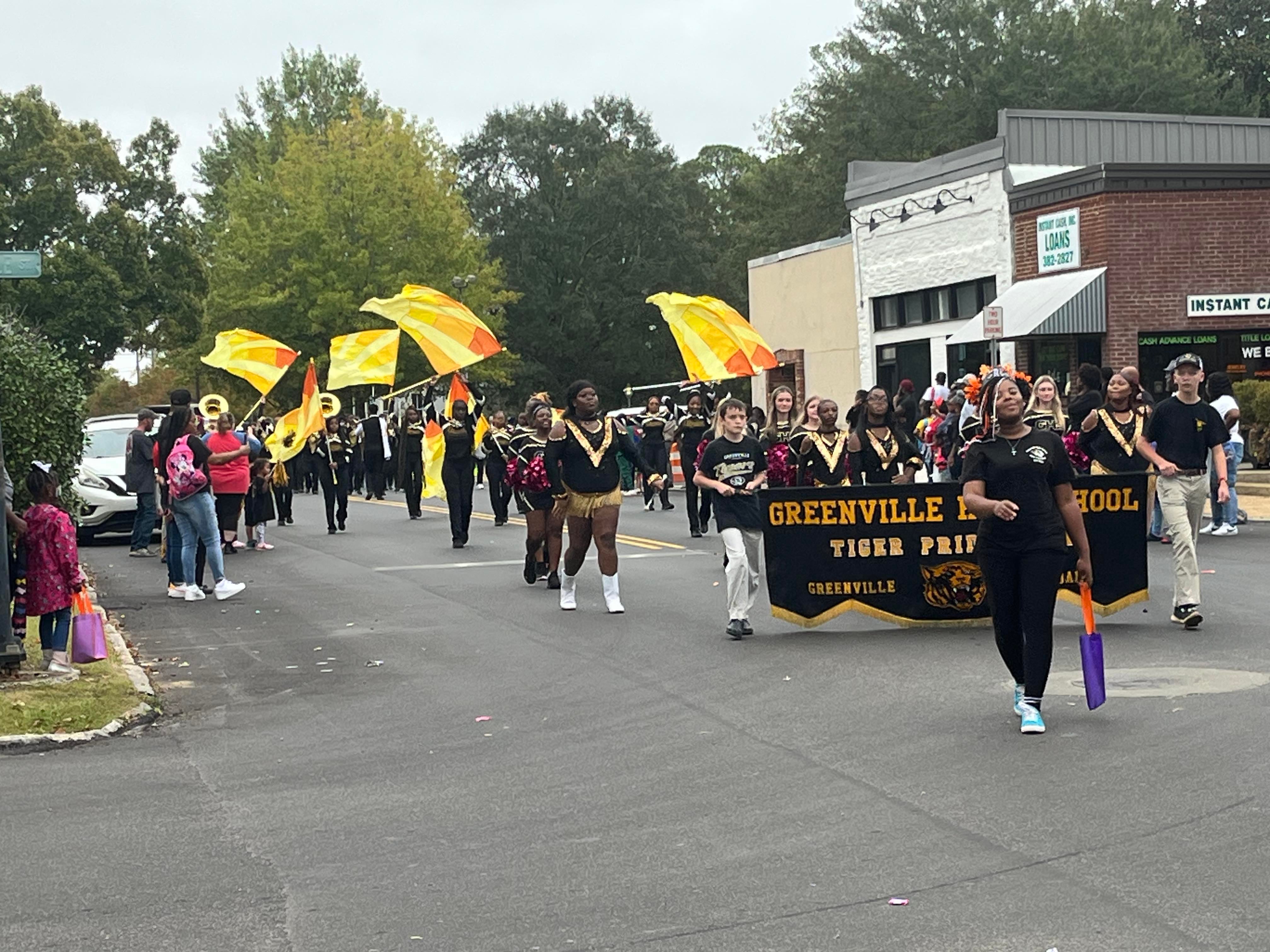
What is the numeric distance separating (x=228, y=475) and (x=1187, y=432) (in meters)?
11.4

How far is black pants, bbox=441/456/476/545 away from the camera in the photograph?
21578mm

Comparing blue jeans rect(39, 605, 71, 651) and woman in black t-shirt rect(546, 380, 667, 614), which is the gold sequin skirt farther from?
blue jeans rect(39, 605, 71, 651)

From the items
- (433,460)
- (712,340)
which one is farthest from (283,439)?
(712,340)

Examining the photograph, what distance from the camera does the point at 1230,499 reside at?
1908cm

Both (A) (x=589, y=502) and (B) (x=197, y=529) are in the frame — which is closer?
(A) (x=589, y=502)

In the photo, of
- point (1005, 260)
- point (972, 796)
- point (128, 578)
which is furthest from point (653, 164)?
point (972, 796)

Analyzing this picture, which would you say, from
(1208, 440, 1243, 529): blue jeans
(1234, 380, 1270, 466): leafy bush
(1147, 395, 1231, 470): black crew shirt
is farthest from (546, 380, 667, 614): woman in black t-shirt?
(1234, 380, 1270, 466): leafy bush

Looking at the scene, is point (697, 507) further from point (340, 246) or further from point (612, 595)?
point (340, 246)

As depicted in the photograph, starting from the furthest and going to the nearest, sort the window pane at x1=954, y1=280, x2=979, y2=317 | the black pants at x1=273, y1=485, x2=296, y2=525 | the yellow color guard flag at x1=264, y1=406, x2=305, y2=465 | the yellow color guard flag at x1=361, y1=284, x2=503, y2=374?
the window pane at x1=954, y1=280, x2=979, y2=317 → the black pants at x1=273, y1=485, x2=296, y2=525 → the yellow color guard flag at x1=264, y1=406, x2=305, y2=465 → the yellow color guard flag at x1=361, y1=284, x2=503, y2=374

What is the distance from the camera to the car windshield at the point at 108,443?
2385 centimetres

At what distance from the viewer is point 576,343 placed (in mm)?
75250

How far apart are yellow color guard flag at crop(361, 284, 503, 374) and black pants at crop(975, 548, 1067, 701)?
14834 millimetres

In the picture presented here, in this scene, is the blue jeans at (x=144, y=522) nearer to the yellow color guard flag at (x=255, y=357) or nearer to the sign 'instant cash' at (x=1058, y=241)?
the yellow color guard flag at (x=255, y=357)

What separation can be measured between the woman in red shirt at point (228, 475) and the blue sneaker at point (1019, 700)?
39.4 feet
